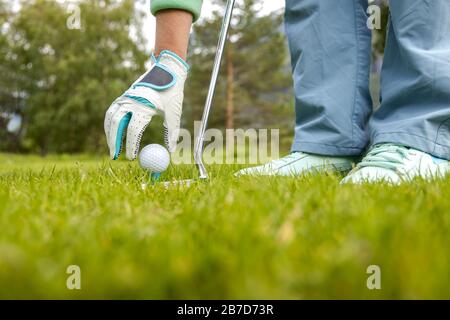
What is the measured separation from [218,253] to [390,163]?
3.56 ft

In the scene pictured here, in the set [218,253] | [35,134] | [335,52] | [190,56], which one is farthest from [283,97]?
[218,253]

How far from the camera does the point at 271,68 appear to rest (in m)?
23.1

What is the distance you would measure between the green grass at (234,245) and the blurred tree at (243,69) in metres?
20.6

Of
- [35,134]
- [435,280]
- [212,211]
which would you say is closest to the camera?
[435,280]

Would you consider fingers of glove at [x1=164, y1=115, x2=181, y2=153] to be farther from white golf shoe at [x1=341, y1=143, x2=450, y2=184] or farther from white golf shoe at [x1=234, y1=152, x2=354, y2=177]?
white golf shoe at [x1=341, y1=143, x2=450, y2=184]

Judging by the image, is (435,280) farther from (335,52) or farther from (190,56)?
(190,56)

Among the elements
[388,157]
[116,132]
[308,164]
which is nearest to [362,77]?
[308,164]

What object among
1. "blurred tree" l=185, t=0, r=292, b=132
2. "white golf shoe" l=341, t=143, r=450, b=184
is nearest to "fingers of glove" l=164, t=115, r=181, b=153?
"white golf shoe" l=341, t=143, r=450, b=184

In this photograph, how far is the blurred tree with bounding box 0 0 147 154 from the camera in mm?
17406

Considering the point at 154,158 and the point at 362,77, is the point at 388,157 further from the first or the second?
the point at 154,158

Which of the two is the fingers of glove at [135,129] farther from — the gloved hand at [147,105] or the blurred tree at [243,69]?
the blurred tree at [243,69]

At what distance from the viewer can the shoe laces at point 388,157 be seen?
158 cm

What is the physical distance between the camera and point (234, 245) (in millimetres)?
720

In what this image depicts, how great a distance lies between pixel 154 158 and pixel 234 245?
113cm
